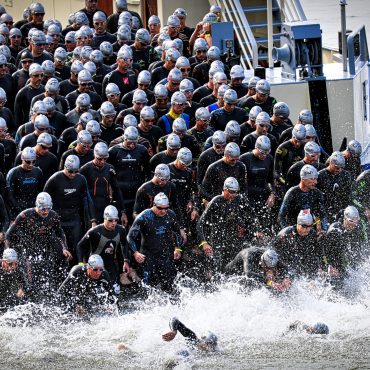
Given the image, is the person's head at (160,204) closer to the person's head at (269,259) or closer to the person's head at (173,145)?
the person's head at (173,145)

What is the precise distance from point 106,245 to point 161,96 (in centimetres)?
345

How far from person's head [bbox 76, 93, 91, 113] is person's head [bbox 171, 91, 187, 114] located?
4.41 feet

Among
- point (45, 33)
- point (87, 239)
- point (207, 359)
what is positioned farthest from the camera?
point (45, 33)

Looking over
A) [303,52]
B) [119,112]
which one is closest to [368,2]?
[303,52]

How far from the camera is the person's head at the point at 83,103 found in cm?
2506

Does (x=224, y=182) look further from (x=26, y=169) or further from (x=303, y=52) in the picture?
(x=303, y=52)

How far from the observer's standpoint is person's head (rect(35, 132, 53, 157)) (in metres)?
23.7

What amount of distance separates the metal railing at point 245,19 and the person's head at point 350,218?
580 cm

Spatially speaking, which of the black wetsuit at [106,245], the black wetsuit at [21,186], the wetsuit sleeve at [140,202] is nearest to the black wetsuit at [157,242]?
the black wetsuit at [106,245]

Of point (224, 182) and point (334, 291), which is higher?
point (224, 182)

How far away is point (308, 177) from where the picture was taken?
23.7 metres

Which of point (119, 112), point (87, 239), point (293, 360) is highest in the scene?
point (119, 112)

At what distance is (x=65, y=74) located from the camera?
2711 centimetres

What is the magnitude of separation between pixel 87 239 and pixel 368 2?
23168 millimetres
